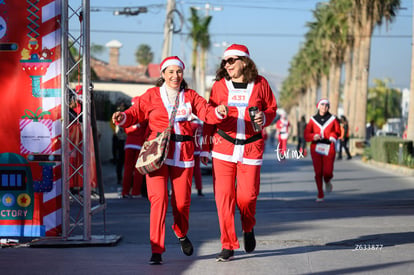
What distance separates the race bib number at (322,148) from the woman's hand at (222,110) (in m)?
7.96

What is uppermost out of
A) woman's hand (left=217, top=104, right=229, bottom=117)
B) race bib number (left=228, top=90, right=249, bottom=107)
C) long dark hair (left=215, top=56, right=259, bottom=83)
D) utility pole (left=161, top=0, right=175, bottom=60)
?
utility pole (left=161, top=0, right=175, bottom=60)

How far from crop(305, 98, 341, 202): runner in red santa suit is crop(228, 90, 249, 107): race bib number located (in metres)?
7.32

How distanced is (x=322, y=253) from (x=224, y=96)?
1909mm

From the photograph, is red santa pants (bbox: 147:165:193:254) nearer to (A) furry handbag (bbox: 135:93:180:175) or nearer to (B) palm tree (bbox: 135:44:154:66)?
(A) furry handbag (bbox: 135:93:180:175)

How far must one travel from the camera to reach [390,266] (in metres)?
7.50

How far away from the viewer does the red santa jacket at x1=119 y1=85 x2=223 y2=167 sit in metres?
7.99

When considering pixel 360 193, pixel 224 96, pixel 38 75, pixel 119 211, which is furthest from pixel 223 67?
pixel 360 193

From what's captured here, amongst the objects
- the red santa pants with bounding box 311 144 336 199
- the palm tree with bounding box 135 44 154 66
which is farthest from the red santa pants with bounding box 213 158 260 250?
the palm tree with bounding box 135 44 154 66

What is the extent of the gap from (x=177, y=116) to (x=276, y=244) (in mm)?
2222

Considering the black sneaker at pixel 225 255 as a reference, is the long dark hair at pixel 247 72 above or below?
above

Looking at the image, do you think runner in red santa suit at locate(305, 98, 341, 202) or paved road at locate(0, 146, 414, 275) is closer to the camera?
paved road at locate(0, 146, 414, 275)

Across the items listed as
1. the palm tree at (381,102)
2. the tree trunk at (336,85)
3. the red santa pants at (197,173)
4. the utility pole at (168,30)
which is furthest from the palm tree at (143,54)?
the red santa pants at (197,173)

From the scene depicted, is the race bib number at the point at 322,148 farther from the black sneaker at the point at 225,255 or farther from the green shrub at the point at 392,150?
the green shrub at the point at 392,150

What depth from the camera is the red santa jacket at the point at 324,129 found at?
15.4 meters
